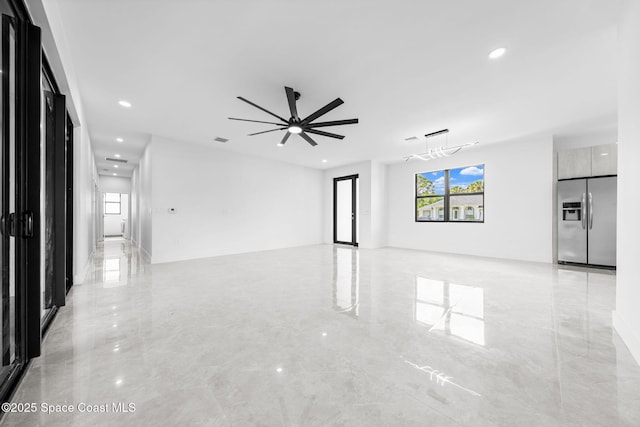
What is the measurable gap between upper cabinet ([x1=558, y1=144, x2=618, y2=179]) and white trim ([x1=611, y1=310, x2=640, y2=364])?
4.14 metres

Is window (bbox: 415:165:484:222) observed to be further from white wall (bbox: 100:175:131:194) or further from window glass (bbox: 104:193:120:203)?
window glass (bbox: 104:193:120:203)

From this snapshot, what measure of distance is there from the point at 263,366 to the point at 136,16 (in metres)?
3.10

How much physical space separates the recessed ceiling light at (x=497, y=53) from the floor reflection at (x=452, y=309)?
276 centimetres

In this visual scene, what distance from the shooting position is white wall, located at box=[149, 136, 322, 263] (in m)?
5.64

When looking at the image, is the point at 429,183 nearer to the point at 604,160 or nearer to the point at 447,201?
the point at 447,201

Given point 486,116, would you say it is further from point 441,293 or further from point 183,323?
point 183,323

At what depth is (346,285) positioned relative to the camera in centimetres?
377

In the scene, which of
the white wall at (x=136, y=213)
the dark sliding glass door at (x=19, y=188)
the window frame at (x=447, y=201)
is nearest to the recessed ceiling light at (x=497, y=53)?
the dark sliding glass door at (x=19, y=188)

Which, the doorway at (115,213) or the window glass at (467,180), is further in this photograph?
the doorway at (115,213)

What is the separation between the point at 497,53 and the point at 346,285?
3323mm

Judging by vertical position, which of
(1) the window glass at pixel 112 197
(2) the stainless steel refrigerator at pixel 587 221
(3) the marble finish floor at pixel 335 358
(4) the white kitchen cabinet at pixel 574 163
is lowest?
(3) the marble finish floor at pixel 335 358

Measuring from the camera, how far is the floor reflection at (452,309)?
2.29 m

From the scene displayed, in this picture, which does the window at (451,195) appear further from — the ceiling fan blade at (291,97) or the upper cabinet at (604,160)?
the ceiling fan blade at (291,97)

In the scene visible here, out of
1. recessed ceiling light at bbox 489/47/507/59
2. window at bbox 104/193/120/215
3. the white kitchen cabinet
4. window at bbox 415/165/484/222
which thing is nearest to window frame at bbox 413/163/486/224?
window at bbox 415/165/484/222
